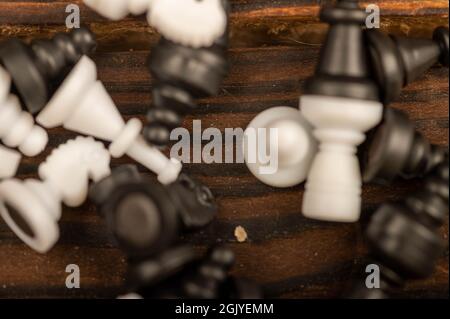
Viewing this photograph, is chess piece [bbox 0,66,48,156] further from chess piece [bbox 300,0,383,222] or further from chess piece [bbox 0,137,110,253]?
chess piece [bbox 300,0,383,222]

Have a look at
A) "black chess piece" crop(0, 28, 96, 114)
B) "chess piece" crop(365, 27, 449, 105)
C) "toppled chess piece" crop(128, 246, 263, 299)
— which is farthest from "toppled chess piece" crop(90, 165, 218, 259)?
"chess piece" crop(365, 27, 449, 105)

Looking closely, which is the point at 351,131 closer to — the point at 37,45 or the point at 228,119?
the point at 228,119

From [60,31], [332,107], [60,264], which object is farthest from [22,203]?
[332,107]

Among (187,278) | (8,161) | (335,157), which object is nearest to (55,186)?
(8,161)

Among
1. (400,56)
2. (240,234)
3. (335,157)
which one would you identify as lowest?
(240,234)

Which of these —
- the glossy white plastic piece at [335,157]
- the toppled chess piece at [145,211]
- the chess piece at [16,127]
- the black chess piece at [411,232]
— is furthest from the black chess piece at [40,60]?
the black chess piece at [411,232]

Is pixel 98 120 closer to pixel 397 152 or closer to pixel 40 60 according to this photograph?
pixel 40 60

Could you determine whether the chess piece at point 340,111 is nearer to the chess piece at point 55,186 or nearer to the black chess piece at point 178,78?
the black chess piece at point 178,78
